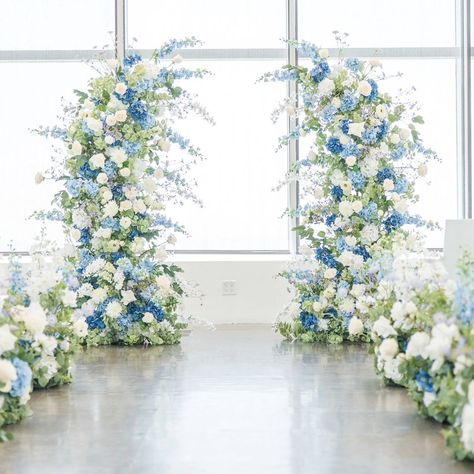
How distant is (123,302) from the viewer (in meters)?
6.55

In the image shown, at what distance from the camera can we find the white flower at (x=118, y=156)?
6.41m

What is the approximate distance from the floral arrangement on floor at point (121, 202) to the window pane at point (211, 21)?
1.63 meters

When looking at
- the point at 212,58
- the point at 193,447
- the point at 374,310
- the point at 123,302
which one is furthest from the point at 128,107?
the point at 193,447

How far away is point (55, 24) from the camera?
8234 millimetres

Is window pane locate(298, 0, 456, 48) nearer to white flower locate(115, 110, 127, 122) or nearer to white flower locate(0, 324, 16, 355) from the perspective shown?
white flower locate(115, 110, 127, 122)

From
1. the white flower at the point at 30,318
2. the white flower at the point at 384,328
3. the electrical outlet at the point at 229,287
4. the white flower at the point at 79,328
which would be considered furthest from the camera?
the electrical outlet at the point at 229,287

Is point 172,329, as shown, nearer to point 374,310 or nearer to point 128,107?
point 128,107

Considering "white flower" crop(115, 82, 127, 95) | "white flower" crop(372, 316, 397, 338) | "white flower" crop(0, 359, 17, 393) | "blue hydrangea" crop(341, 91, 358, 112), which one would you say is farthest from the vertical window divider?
Answer: "white flower" crop(0, 359, 17, 393)

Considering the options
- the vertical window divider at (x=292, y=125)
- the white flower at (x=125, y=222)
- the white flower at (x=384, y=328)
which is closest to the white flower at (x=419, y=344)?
the white flower at (x=384, y=328)

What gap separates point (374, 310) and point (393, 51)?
3.91 m

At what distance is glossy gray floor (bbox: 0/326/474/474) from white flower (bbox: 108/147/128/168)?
129cm

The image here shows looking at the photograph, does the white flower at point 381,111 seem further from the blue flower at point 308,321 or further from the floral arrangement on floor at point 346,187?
the blue flower at point 308,321

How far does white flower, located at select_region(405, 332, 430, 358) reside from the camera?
3949 mm

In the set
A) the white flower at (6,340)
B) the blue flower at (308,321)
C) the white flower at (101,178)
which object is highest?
the white flower at (101,178)
